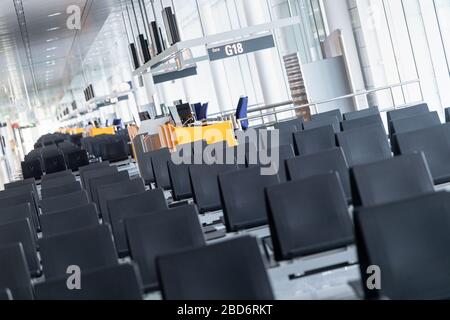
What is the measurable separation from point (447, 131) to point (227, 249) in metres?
3.98

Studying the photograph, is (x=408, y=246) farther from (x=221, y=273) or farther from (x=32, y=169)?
(x=32, y=169)

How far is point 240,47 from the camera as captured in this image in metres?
17.0

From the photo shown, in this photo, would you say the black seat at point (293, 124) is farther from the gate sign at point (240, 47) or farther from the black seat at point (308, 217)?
the black seat at point (308, 217)

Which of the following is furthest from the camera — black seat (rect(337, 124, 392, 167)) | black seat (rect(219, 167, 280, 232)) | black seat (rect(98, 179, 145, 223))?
black seat (rect(98, 179, 145, 223))

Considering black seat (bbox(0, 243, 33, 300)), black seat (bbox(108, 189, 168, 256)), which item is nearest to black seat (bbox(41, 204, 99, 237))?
black seat (bbox(108, 189, 168, 256))

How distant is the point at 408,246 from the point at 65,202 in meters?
5.86

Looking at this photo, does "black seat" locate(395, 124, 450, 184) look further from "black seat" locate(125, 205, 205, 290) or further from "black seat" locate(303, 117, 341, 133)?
"black seat" locate(303, 117, 341, 133)

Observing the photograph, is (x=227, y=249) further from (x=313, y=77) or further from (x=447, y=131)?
(x=313, y=77)

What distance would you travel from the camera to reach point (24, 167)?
22250 millimetres

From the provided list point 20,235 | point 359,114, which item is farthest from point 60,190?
point 359,114

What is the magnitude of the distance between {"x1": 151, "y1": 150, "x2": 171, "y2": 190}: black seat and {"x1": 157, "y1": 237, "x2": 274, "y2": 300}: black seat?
25.1ft

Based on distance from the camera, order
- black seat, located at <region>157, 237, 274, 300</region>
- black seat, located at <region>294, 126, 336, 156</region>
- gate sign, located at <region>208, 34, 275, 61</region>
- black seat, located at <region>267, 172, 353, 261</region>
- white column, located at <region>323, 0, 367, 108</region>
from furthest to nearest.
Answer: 1. white column, located at <region>323, 0, 367, 108</region>
2. gate sign, located at <region>208, 34, 275, 61</region>
3. black seat, located at <region>294, 126, 336, 156</region>
4. black seat, located at <region>267, 172, 353, 261</region>
5. black seat, located at <region>157, 237, 274, 300</region>

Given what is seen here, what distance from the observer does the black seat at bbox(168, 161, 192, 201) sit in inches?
422

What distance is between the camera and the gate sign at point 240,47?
16953 mm
